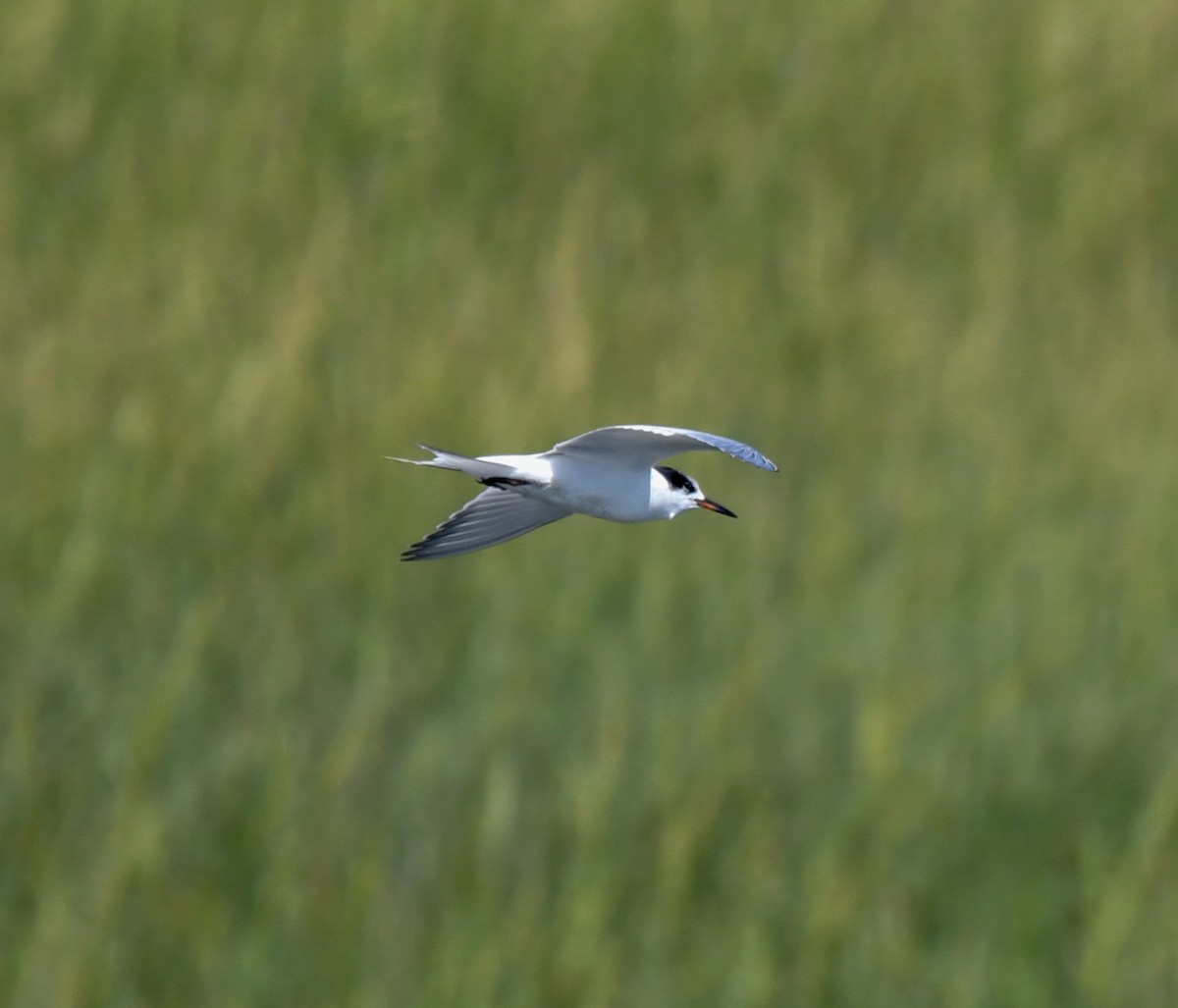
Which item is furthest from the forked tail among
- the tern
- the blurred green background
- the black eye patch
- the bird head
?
the blurred green background

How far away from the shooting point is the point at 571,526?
501cm

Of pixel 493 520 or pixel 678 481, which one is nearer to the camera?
pixel 678 481

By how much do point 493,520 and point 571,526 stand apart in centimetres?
168

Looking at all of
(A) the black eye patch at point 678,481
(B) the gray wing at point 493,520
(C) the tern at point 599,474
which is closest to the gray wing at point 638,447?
(C) the tern at point 599,474

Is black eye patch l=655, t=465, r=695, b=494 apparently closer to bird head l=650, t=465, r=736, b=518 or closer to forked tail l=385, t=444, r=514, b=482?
bird head l=650, t=465, r=736, b=518

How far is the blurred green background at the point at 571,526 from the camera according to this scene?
4379mm

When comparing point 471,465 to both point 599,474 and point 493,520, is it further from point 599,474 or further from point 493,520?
point 493,520

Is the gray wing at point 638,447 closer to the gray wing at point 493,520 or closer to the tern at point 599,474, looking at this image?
the tern at point 599,474

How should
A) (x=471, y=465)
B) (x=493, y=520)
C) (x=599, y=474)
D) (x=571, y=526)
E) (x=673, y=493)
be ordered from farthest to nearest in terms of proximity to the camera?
(x=571, y=526), (x=493, y=520), (x=673, y=493), (x=599, y=474), (x=471, y=465)

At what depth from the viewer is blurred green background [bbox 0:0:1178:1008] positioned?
4.38 metres

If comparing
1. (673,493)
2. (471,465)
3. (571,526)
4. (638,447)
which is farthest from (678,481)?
(571,526)

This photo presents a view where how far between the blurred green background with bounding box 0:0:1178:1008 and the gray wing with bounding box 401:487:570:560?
126cm

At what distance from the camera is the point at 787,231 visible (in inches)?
257

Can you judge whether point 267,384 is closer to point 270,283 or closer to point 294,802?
point 270,283
